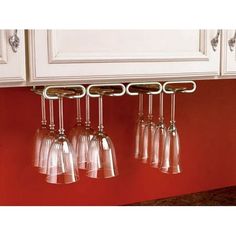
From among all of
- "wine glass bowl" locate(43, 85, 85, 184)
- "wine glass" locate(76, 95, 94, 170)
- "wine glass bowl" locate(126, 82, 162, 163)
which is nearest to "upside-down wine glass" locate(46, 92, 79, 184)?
"wine glass bowl" locate(43, 85, 85, 184)

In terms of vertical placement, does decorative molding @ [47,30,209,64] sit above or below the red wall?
above

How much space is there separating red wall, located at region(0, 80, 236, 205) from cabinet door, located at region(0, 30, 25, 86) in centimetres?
54

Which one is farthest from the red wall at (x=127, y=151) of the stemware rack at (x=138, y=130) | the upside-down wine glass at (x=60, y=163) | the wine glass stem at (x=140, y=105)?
the upside-down wine glass at (x=60, y=163)

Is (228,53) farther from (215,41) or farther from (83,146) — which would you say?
(83,146)

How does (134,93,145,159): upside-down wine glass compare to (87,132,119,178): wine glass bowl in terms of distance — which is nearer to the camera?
(87,132,119,178): wine glass bowl

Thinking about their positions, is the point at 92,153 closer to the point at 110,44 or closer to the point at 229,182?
the point at 110,44

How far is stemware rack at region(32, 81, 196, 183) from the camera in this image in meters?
1.41

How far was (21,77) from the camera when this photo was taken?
1.19 metres

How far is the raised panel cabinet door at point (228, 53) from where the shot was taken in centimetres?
151

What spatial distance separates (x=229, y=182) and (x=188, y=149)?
33 cm

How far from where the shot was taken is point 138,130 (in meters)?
1.86

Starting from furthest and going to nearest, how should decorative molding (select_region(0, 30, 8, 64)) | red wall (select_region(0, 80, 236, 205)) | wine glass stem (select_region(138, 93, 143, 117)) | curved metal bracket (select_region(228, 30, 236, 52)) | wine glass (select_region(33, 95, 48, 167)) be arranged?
1. wine glass stem (select_region(138, 93, 143, 117))
2. red wall (select_region(0, 80, 236, 205))
3. wine glass (select_region(33, 95, 48, 167))
4. curved metal bracket (select_region(228, 30, 236, 52))
5. decorative molding (select_region(0, 30, 8, 64))

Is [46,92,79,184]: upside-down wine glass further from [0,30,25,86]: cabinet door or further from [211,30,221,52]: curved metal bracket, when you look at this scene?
[211,30,221,52]: curved metal bracket
